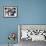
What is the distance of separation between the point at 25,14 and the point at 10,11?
16.6 inches

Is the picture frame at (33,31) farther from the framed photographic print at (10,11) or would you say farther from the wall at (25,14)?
the framed photographic print at (10,11)

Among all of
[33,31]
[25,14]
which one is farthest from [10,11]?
[33,31]

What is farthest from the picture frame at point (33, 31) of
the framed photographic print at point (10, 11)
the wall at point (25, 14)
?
the framed photographic print at point (10, 11)

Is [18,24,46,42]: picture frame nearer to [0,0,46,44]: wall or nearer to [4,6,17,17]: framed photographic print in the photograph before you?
[0,0,46,44]: wall

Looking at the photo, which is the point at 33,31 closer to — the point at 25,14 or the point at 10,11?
the point at 25,14

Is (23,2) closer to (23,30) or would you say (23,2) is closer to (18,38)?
(23,30)

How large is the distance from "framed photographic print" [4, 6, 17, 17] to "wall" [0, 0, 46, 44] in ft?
0.29

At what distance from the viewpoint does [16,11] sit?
3.55 m

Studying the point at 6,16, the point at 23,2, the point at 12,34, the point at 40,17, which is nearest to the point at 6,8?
the point at 6,16

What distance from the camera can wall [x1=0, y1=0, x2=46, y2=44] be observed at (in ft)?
11.7

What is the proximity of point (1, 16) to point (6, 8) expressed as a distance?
258 mm

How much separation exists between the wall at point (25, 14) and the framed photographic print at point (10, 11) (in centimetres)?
9

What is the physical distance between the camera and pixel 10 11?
3.55 metres

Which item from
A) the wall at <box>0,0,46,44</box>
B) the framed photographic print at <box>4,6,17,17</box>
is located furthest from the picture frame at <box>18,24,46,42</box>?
the framed photographic print at <box>4,6,17,17</box>
